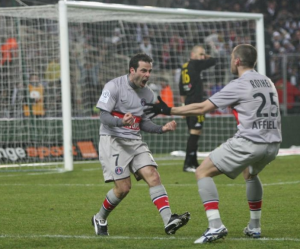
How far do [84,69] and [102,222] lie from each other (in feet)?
35.8

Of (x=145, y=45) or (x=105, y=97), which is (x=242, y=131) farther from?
(x=145, y=45)

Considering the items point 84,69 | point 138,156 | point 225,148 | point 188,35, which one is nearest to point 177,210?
point 138,156

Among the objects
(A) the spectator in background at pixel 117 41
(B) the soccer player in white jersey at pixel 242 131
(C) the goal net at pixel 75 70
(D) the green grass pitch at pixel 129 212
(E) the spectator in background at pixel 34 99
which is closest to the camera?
(B) the soccer player in white jersey at pixel 242 131

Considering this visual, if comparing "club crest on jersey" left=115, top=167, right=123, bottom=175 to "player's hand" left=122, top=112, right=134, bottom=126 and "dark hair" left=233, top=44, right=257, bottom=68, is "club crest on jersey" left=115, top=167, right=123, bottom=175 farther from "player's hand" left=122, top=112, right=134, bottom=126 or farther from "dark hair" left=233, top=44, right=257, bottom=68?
"dark hair" left=233, top=44, right=257, bottom=68

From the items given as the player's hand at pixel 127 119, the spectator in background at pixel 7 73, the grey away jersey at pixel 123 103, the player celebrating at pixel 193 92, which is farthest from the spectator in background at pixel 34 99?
the player's hand at pixel 127 119

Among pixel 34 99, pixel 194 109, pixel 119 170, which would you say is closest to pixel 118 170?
pixel 119 170

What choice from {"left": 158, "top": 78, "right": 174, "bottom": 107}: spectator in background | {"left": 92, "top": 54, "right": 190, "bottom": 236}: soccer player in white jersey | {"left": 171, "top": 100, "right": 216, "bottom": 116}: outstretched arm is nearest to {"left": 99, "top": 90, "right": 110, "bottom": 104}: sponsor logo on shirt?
{"left": 92, "top": 54, "right": 190, "bottom": 236}: soccer player in white jersey

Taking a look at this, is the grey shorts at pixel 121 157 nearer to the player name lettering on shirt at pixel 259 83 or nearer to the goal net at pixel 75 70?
the player name lettering on shirt at pixel 259 83

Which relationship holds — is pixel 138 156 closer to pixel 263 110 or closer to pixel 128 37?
pixel 263 110

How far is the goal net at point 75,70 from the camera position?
15.1 m

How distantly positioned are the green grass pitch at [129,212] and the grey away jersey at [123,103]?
989mm

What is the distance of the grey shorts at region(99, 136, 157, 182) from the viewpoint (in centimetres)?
747

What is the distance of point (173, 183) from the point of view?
12328mm

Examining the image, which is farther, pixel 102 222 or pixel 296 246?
pixel 102 222
